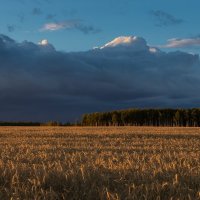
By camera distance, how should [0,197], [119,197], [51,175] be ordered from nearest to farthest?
[119,197] < [0,197] < [51,175]

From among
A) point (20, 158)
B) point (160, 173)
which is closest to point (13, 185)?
point (160, 173)

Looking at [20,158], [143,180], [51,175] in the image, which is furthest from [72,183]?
[20,158]

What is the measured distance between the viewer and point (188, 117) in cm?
11844

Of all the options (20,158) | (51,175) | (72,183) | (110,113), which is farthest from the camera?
(110,113)

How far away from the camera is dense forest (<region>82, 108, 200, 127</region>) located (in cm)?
11819

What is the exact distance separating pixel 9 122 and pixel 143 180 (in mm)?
110837

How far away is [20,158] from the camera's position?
14625 millimetres

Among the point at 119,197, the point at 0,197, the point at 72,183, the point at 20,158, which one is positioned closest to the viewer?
the point at 119,197

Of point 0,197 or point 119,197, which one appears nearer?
point 119,197

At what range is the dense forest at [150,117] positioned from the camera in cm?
11819

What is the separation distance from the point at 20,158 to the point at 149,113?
107836 millimetres

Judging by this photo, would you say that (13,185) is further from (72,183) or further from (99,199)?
(99,199)

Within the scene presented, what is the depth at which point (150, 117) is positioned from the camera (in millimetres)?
121438

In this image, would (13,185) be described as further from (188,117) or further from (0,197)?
(188,117)
